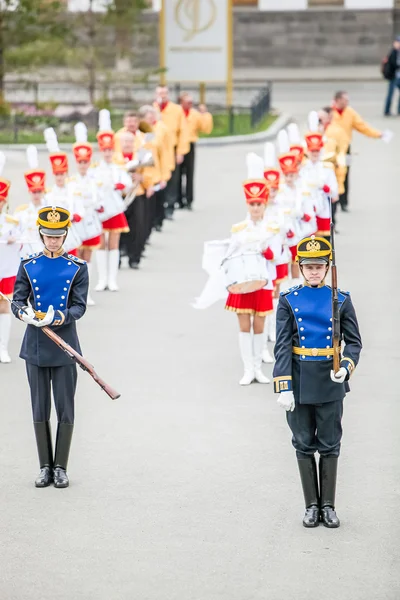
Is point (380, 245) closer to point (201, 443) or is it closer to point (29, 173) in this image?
point (29, 173)

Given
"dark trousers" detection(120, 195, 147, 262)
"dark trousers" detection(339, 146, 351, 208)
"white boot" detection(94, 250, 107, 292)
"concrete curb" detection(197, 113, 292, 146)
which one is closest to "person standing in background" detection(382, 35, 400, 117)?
"concrete curb" detection(197, 113, 292, 146)

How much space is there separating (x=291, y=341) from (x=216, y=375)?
4019mm

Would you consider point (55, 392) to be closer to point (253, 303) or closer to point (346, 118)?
point (253, 303)

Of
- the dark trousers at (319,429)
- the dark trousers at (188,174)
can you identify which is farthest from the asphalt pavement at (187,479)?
the dark trousers at (188,174)

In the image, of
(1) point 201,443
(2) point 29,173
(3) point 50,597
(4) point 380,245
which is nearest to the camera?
(3) point 50,597

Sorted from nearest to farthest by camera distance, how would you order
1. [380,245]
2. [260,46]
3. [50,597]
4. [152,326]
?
[50,597] < [152,326] < [380,245] < [260,46]

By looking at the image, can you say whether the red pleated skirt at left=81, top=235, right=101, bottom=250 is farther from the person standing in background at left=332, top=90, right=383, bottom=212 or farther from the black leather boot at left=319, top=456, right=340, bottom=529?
the black leather boot at left=319, top=456, right=340, bottom=529

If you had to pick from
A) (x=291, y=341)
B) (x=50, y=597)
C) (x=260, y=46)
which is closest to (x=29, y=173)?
(x=291, y=341)

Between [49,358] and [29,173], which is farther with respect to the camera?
[29,173]

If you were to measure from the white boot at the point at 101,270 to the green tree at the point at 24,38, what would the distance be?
633 inches

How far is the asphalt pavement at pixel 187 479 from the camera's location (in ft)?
25.9

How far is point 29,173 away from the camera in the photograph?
13.4m

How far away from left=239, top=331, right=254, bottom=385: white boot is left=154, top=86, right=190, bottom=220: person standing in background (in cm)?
889

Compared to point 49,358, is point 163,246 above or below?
below
